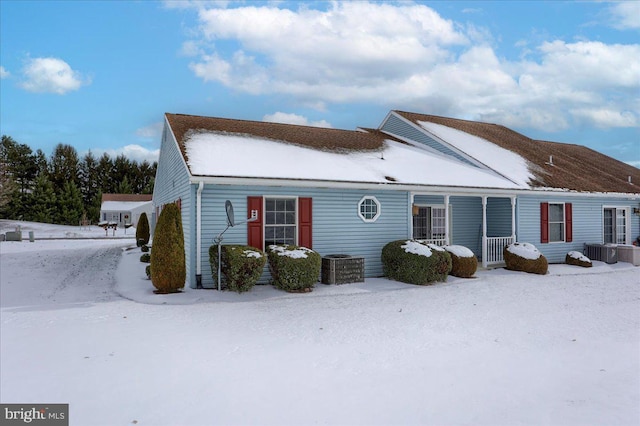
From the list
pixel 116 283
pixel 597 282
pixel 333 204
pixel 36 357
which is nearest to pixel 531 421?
pixel 36 357

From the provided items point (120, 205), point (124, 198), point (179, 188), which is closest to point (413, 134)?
point (179, 188)

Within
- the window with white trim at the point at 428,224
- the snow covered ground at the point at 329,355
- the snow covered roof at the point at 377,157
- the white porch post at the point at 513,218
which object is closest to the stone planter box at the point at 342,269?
the snow covered ground at the point at 329,355

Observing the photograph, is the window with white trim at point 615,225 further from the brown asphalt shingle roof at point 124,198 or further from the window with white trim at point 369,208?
the brown asphalt shingle roof at point 124,198

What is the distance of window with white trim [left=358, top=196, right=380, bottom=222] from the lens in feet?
41.0

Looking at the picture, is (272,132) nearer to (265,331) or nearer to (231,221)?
(231,221)

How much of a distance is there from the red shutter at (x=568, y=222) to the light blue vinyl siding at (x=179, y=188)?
43.5 feet

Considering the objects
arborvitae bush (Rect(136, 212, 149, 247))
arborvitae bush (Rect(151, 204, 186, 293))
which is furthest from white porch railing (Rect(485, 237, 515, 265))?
arborvitae bush (Rect(136, 212, 149, 247))

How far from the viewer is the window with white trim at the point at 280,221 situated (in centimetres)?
1148

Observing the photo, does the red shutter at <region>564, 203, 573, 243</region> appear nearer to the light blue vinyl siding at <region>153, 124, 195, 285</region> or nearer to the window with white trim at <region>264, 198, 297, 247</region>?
the window with white trim at <region>264, 198, 297, 247</region>

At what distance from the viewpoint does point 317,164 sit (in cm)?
1296

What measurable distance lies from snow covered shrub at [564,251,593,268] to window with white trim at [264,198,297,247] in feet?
34.0

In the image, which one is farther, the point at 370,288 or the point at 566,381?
the point at 370,288

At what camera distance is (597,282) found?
39.9 feet

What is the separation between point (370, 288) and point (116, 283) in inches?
269
